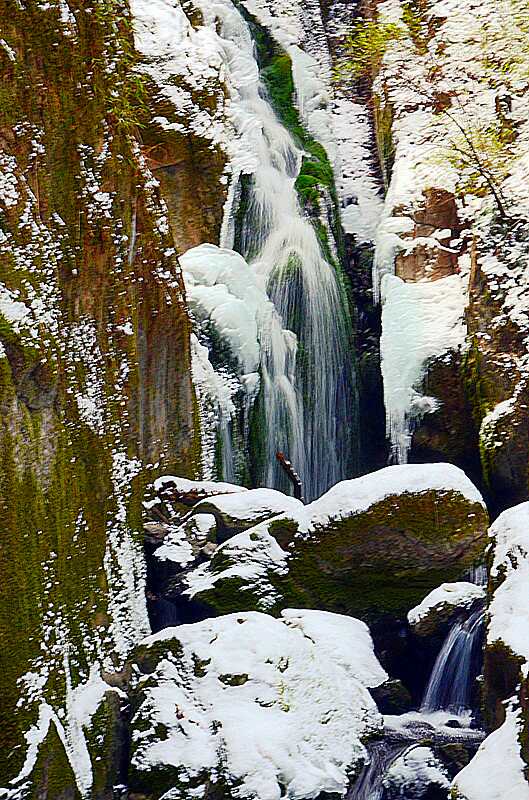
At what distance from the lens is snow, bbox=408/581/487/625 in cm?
568

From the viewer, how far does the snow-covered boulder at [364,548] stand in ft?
18.6

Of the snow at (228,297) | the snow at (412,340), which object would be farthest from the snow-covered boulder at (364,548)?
the snow at (412,340)

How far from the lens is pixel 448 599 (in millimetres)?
5699

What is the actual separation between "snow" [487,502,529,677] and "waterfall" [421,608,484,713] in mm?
928

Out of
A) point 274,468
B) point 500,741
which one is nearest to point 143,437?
point 274,468

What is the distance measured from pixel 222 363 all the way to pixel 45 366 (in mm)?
3073

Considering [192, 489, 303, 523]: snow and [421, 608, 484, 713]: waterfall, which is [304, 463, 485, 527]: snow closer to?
[192, 489, 303, 523]: snow

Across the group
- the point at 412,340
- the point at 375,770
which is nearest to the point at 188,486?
the point at 375,770

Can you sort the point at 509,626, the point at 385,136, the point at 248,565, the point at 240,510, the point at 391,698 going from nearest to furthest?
the point at 509,626, the point at 391,698, the point at 248,565, the point at 240,510, the point at 385,136

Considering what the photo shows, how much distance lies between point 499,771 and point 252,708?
1.35 metres

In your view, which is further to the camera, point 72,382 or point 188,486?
point 188,486

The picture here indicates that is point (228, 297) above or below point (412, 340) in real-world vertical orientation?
above

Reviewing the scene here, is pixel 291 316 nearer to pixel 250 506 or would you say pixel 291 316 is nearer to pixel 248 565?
pixel 250 506

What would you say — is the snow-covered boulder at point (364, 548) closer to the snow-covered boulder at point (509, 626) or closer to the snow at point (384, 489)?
the snow at point (384, 489)
